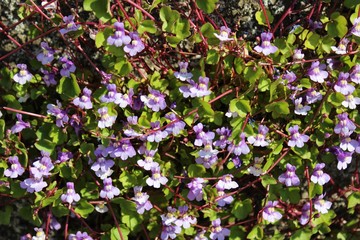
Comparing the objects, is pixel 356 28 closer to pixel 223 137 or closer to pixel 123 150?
pixel 223 137

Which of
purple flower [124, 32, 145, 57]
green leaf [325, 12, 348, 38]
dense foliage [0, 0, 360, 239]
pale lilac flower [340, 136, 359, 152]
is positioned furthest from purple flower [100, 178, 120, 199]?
green leaf [325, 12, 348, 38]

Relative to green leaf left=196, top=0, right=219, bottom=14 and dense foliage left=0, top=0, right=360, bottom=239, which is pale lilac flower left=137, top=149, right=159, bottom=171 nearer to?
dense foliage left=0, top=0, right=360, bottom=239

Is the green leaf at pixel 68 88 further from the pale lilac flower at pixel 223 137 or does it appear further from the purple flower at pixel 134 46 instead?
the pale lilac flower at pixel 223 137

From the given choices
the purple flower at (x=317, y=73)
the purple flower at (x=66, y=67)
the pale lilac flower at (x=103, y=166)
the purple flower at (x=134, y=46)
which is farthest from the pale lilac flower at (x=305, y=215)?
the purple flower at (x=66, y=67)

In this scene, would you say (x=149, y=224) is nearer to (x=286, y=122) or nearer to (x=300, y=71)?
(x=286, y=122)

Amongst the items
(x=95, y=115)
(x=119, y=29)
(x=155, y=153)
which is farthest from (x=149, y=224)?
(x=119, y=29)

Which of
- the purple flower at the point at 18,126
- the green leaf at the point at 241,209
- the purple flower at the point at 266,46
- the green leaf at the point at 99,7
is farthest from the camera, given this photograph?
the green leaf at the point at 241,209
